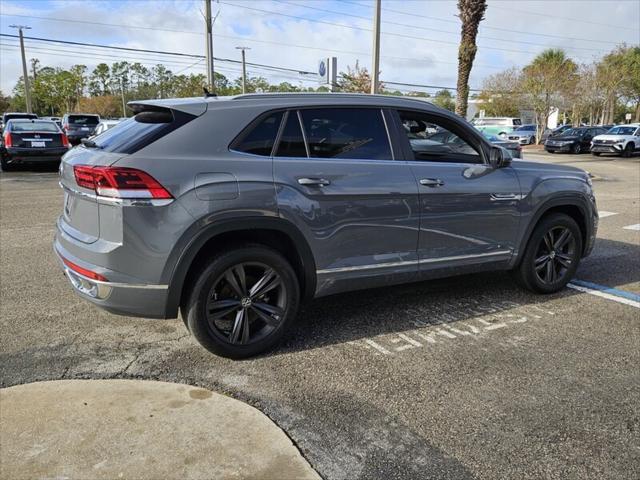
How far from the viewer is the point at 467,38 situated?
18.0 m

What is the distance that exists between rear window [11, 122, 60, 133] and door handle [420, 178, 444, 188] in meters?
13.8

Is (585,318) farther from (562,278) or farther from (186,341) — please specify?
(186,341)

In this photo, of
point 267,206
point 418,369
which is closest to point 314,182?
point 267,206

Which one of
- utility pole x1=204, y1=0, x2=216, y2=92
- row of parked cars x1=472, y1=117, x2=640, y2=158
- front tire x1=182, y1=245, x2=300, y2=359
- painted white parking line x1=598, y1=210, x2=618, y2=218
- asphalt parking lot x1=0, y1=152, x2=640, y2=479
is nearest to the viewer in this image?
asphalt parking lot x1=0, y1=152, x2=640, y2=479

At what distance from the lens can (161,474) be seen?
8.38 feet

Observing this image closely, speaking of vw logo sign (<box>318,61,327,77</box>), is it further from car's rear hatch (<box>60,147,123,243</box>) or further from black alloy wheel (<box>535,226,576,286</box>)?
car's rear hatch (<box>60,147,123,243</box>)

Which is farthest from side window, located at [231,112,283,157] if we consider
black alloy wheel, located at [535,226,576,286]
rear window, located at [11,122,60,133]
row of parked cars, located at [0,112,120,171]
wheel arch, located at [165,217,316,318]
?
rear window, located at [11,122,60,133]

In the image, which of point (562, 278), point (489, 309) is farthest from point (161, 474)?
point (562, 278)

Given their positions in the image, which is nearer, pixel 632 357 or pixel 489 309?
pixel 632 357

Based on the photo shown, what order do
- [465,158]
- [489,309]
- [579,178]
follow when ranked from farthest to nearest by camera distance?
[579,178]
[489,309]
[465,158]

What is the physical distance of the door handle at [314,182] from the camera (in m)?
3.69

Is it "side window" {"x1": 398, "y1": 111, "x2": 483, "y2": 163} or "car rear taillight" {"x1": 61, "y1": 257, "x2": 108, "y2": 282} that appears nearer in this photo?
"car rear taillight" {"x1": 61, "y1": 257, "x2": 108, "y2": 282}

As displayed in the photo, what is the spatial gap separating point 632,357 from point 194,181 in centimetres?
339

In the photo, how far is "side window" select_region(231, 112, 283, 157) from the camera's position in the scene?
3.60 meters
